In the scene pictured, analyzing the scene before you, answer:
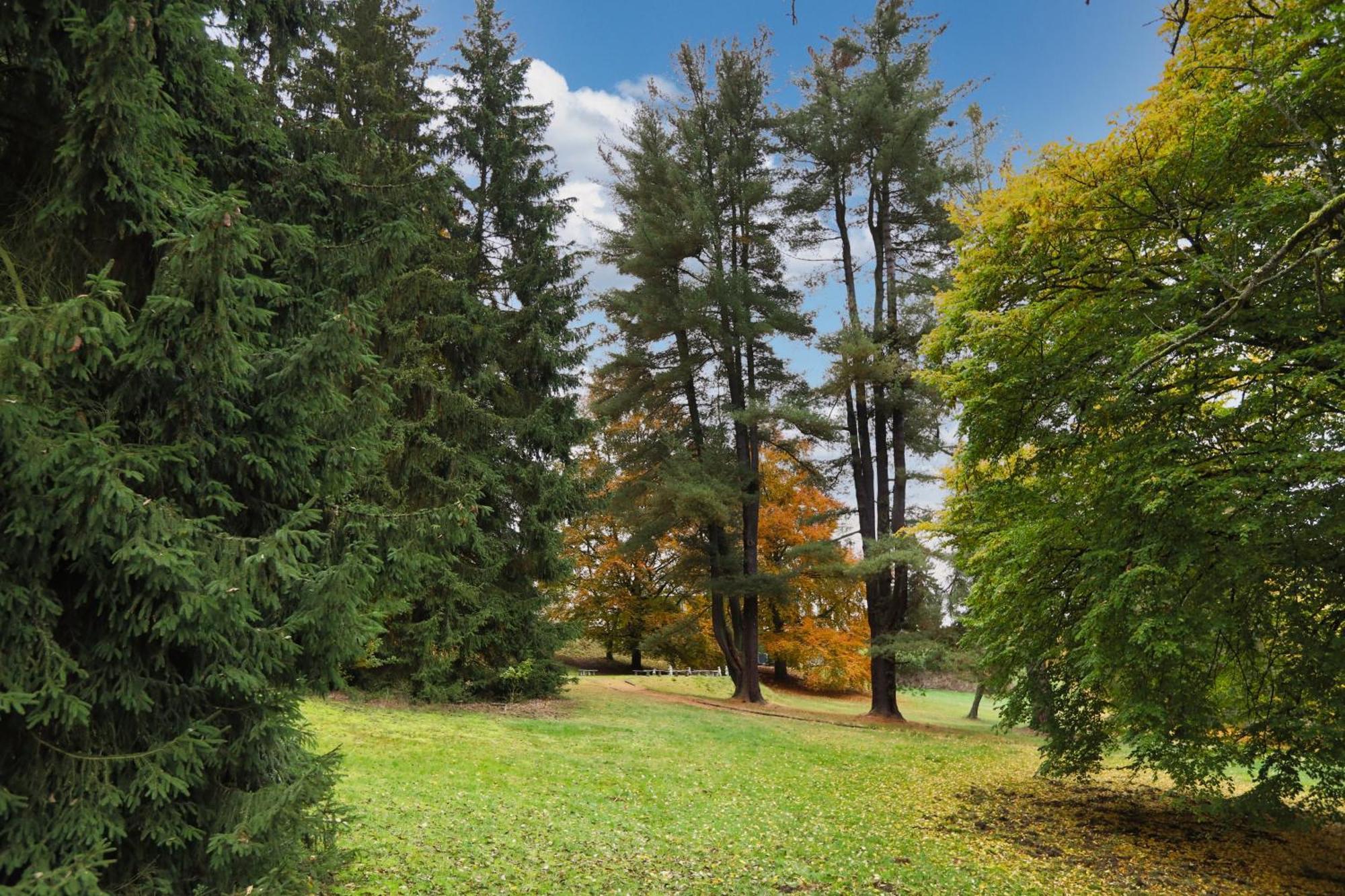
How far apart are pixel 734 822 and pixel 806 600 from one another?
51.5ft

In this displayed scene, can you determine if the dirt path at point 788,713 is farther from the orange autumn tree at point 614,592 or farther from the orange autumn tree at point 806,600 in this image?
the orange autumn tree at point 614,592

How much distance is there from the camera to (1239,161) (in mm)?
5758

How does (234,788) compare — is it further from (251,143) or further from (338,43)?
(338,43)

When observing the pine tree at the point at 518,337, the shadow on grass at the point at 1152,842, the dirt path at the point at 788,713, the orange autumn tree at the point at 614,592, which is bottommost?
the dirt path at the point at 788,713

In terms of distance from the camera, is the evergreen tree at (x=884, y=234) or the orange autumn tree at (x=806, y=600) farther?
the orange autumn tree at (x=806, y=600)

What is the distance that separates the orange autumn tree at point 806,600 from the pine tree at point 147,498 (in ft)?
51.4

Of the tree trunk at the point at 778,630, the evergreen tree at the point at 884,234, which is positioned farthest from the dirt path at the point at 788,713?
the tree trunk at the point at 778,630

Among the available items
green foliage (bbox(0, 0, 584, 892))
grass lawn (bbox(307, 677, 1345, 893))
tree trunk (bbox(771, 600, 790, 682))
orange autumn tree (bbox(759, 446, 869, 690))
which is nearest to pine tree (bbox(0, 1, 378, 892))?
green foliage (bbox(0, 0, 584, 892))

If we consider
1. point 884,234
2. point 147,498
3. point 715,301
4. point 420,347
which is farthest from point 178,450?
point 884,234

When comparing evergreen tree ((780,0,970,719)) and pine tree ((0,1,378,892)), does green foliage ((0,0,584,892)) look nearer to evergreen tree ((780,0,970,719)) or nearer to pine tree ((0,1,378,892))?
pine tree ((0,1,378,892))

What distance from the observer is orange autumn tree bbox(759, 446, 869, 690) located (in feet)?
65.7

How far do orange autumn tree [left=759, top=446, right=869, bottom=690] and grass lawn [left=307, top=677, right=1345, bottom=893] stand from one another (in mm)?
8491

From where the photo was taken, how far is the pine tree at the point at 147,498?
9.25 feet

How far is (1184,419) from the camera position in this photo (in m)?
6.20
